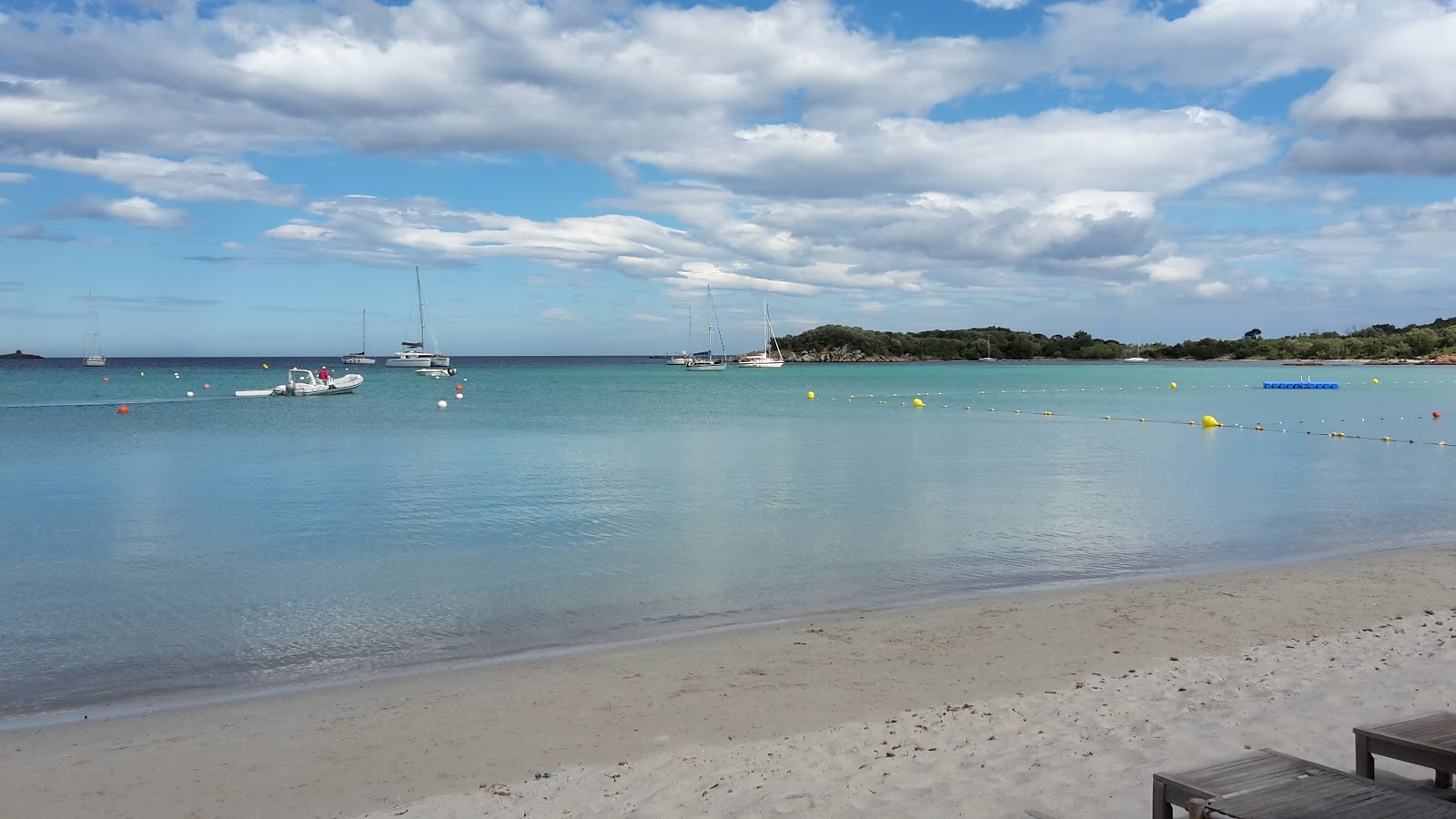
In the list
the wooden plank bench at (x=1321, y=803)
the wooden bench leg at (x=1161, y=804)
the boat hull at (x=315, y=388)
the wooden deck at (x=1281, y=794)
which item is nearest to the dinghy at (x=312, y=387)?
the boat hull at (x=315, y=388)

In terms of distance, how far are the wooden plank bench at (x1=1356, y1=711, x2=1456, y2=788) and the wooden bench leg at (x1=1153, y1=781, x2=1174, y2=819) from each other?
107 centimetres

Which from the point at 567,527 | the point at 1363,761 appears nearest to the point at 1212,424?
the point at 567,527

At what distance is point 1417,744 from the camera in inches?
171

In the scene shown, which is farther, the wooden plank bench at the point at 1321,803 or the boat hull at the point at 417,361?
the boat hull at the point at 417,361

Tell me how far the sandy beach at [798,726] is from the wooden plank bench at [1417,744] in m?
0.52

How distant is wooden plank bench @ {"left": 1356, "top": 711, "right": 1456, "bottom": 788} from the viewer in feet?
14.1

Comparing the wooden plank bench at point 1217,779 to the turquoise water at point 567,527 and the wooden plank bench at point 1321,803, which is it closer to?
the wooden plank bench at point 1321,803

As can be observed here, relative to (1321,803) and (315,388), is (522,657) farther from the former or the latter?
(315,388)

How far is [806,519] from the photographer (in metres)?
17.3

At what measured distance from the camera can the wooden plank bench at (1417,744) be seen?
429cm

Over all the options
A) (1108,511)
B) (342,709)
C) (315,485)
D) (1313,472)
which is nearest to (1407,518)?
(1108,511)

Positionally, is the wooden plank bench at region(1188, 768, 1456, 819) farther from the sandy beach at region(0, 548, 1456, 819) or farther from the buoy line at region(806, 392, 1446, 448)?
the buoy line at region(806, 392, 1446, 448)

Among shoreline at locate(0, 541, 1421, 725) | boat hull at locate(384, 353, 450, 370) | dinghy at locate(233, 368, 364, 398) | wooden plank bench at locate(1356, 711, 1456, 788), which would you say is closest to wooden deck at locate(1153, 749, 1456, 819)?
wooden plank bench at locate(1356, 711, 1456, 788)

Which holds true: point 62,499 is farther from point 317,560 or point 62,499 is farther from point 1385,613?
point 1385,613
